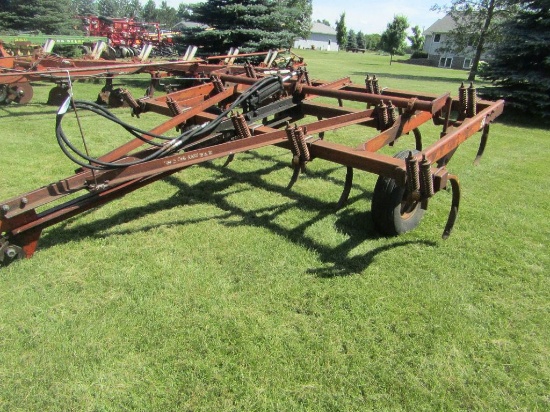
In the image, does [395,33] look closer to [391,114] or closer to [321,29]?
[321,29]

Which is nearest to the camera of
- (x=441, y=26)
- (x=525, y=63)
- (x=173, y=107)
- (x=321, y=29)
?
(x=173, y=107)

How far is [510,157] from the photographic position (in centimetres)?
693

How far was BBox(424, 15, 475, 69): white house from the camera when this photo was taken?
49781 mm

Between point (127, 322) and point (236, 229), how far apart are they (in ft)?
4.90

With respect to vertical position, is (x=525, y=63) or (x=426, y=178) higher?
(x=525, y=63)

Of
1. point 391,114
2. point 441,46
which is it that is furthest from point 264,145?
point 441,46

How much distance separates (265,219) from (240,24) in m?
10.1

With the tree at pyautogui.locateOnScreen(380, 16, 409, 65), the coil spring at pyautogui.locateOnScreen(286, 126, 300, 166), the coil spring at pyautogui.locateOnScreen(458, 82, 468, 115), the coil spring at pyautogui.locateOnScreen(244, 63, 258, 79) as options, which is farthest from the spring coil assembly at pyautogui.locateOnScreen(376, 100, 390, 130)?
the tree at pyautogui.locateOnScreen(380, 16, 409, 65)

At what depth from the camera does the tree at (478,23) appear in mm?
20234

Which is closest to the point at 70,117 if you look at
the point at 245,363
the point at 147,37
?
the point at 245,363

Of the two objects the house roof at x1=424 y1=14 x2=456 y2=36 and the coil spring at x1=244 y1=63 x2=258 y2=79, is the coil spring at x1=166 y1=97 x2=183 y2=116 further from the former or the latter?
the house roof at x1=424 y1=14 x2=456 y2=36

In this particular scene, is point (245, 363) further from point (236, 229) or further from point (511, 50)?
point (511, 50)

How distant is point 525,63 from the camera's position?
416 inches

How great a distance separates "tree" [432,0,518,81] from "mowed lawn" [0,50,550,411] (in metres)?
19.0
